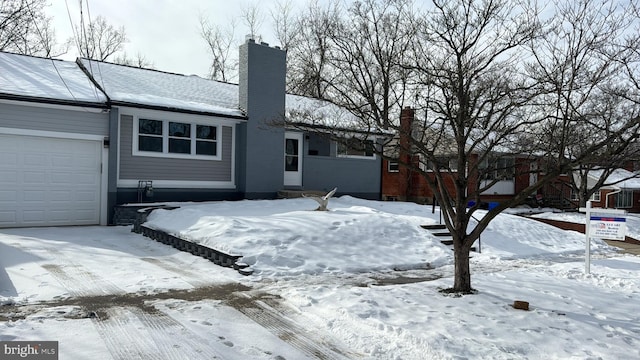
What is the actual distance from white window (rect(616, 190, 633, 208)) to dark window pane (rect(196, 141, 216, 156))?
31.0 metres

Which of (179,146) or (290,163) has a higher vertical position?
(179,146)

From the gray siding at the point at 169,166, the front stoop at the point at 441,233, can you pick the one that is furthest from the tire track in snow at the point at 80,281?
the front stoop at the point at 441,233

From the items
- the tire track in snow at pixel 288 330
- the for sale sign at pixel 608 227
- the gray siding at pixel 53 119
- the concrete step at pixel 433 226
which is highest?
the gray siding at pixel 53 119

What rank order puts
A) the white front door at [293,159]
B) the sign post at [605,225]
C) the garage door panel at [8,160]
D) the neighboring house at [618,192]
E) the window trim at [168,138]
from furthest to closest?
the neighboring house at [618,192]
the white front door at [293,159]
the window trim at [168,138]
the garage door panel at [8,160]
the sign post at [605,225]

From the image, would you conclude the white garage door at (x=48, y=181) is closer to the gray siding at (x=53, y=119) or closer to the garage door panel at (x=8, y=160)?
the garage door panel at (x=8, y=160)

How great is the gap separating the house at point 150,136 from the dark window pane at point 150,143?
31 mm

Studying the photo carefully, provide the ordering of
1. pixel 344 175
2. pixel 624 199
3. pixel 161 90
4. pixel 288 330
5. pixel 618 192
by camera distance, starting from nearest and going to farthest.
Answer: pixel 288 330
pixel 161 90
pixel 344 175
pixel 618 192
pixel 624 199

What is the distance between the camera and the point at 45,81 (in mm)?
13055

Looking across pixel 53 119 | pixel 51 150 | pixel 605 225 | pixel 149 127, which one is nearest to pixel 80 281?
pixel 51 150

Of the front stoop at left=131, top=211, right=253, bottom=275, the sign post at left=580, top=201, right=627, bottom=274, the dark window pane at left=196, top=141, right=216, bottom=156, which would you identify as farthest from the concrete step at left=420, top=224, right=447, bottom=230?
the dark window pane at left=196, top=141, right=216, bottom=156

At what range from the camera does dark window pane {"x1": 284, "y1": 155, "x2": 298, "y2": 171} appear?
1727 centimetres

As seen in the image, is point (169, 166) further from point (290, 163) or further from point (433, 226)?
point (433, 226)

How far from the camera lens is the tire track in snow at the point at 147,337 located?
4145 mm

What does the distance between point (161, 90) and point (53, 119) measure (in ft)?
12.5
